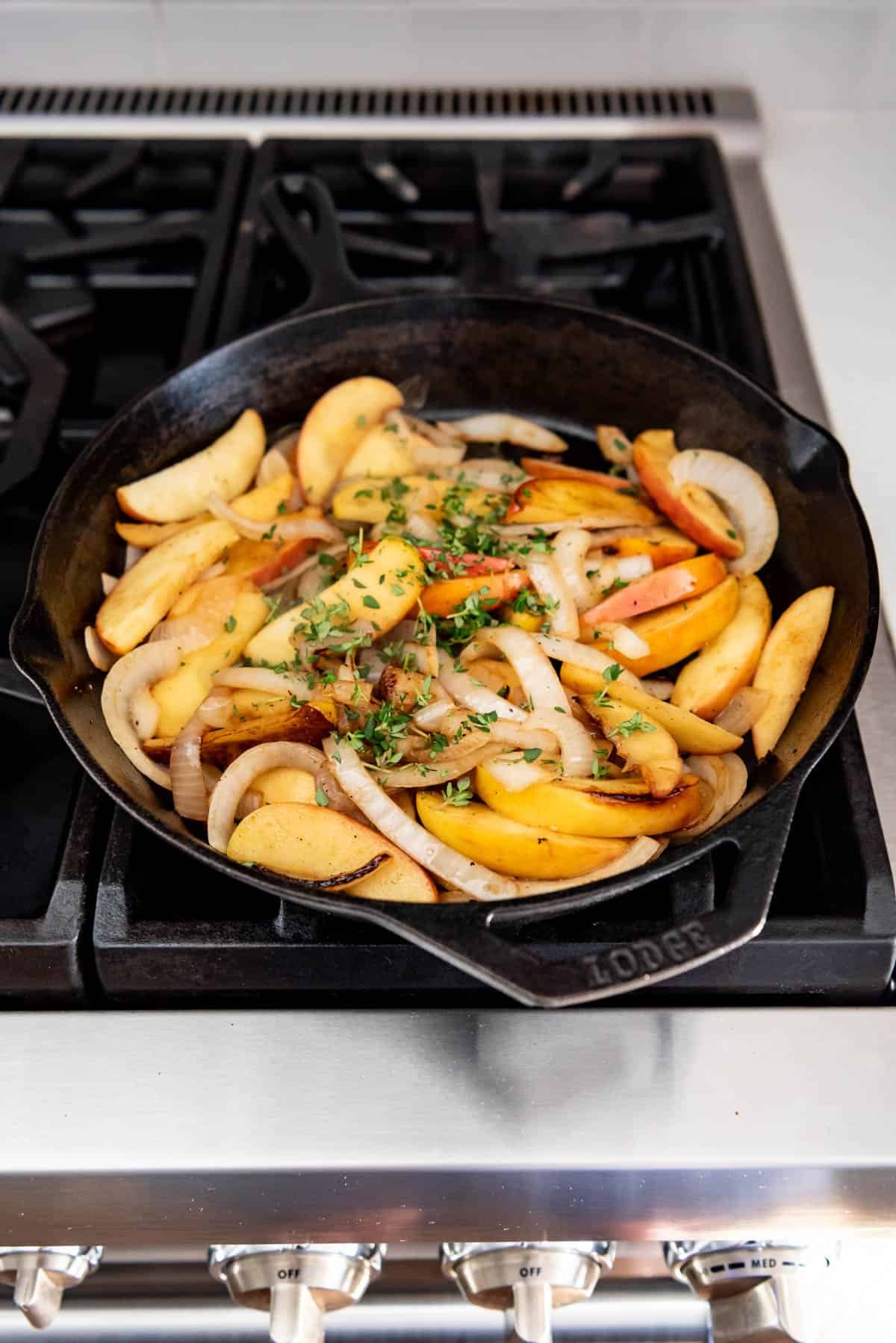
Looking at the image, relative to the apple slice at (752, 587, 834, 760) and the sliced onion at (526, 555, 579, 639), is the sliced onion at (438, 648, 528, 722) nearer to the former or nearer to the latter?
the sliced onion at (526, 555, 579, 639)

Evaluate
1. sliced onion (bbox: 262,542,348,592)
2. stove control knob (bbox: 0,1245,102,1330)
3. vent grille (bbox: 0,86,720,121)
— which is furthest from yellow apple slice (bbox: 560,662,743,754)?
vent grille (bbox: 0,86,720,121)

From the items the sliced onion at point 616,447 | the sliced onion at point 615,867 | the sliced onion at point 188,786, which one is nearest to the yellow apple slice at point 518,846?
the sliced onion at point 615,867

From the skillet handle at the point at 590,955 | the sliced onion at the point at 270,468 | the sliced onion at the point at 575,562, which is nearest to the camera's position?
the skillet handle at the point at 590,955

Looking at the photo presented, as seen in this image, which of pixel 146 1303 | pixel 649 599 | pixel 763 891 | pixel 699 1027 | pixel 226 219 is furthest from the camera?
pixel 226 219

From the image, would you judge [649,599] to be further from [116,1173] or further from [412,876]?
[116,1173]

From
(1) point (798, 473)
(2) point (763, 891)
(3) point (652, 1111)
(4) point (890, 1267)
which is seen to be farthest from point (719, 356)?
(4) point (890, 1267)

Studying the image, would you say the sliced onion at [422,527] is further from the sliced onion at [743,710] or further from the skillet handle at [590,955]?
the skillet handle at [590,955]
